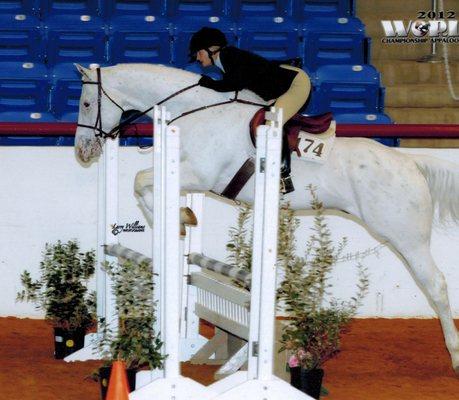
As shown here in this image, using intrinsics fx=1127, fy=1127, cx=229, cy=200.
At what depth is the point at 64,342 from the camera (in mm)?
6441

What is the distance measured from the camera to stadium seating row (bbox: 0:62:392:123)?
9.09 meters

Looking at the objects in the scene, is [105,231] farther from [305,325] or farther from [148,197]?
[305,325]

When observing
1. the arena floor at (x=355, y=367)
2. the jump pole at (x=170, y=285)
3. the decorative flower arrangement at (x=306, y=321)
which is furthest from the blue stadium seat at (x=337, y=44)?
the jump pole at (x=170, y=285)

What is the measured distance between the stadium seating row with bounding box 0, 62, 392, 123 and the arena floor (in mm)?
2184

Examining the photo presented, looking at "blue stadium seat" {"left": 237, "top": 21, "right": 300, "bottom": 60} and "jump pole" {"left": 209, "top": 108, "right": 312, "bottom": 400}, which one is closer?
→ "jump pole" {"left": 209, "top": 108, "right": 312, "bottom": 400}

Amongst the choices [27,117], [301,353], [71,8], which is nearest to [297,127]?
[301,353]

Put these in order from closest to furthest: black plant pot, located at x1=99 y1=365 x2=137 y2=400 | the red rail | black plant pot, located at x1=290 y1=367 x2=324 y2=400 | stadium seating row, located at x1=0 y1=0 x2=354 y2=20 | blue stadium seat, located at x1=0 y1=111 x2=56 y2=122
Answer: black plant pot, located at x1=99 y1=365 x2=137 y2=400 < black plant pot, located at x1=290 y1=367 x2=324 y2=400 < the red rail < blue stadium seat, located at x1=0 y1=111 x2=56 y2=122 < stadium seating row, located at x1=0 y1=0 x2=354 y2=20

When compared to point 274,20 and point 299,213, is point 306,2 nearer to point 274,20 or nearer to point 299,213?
point 274,20

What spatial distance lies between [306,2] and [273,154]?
5.99 meters

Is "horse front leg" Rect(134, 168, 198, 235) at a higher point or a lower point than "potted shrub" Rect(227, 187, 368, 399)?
higher

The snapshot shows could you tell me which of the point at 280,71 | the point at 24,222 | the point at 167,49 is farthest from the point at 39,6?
the point at 280,71

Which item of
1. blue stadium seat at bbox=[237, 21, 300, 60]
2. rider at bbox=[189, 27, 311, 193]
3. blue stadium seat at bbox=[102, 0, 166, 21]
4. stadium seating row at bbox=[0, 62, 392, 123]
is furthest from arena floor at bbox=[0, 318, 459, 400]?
blue stadium seat at bbox=[102, 0, 166, 21]

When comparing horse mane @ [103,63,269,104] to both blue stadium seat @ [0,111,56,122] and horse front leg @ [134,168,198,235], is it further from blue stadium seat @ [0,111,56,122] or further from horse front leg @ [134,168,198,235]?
blue stadium seat @ [0,111,56,122]

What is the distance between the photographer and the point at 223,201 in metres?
7.65
